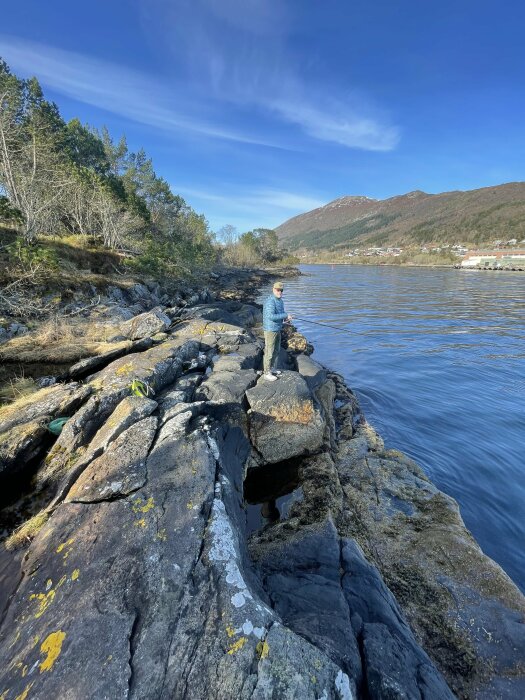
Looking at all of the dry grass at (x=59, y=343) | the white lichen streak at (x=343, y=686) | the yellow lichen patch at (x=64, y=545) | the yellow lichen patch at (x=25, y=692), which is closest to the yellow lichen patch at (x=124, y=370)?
the dry grass at (x=59, y=343)

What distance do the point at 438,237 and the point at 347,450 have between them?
222m

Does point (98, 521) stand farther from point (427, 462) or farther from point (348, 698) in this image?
point (427, 462)

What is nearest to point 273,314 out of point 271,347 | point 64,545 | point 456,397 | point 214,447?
point 271,347

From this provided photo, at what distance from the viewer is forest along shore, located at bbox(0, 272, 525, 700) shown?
8.62ft

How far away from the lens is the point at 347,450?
25.7ft

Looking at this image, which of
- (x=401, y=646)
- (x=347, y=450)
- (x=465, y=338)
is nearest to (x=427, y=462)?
(x=347, y=450)

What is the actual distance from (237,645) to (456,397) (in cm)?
1234

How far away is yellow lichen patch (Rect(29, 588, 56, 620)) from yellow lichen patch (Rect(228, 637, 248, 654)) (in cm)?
192

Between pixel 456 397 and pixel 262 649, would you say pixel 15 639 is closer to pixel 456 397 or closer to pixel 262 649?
pixel 262 649

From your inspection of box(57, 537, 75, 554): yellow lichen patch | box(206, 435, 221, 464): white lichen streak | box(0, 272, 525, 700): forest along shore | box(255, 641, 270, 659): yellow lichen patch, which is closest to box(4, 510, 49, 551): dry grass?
box(0, 272, 525, 700): forest along shore

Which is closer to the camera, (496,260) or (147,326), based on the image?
(147,326)

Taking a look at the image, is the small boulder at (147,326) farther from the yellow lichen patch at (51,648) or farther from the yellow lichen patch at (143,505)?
the yellow lichen patch at (51,648)

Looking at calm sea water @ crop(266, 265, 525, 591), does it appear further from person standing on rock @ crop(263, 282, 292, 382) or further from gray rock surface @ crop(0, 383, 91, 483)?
gray rock surface @ crop(0, 383, 91, 483)

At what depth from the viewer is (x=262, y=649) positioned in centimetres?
259
